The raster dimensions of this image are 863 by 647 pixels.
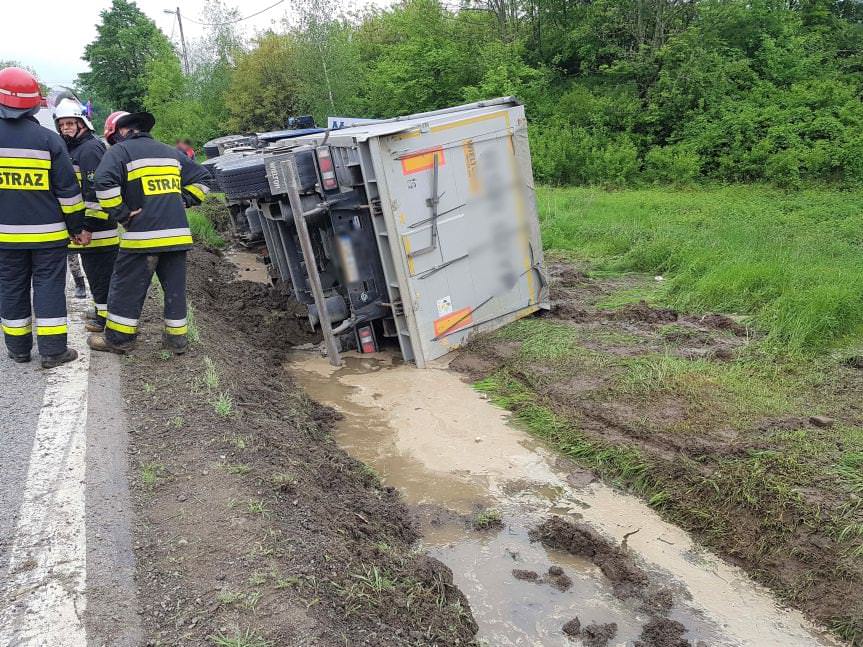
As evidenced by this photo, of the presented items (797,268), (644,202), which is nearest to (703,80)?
(644,202)

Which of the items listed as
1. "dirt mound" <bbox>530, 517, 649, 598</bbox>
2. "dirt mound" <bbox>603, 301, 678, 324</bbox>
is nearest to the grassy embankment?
"dirt mound" <bbox>603, 301, 678, 324</bbox>

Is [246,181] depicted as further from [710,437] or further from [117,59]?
[117,59]

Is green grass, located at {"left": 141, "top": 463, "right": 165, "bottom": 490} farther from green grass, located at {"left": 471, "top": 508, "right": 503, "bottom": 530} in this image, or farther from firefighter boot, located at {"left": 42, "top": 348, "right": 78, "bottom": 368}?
green grass, located at {"left": 471, "top": 508, "right": 503, "bottom": 530}

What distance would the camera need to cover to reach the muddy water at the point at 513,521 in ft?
10.2

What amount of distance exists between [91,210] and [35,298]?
84 cm

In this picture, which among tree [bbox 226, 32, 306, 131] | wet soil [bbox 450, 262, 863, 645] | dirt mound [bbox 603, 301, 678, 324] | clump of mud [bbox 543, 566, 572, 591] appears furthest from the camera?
tree [bbox 226, 32, 306, 131]

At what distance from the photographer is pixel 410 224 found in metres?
5.61

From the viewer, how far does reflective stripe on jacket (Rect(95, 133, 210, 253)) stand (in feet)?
14.3

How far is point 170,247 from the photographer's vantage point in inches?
179

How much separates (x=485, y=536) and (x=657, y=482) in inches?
43.4

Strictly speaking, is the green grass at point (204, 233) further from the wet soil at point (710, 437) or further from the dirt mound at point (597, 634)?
the dirt mound at point (597, 634)

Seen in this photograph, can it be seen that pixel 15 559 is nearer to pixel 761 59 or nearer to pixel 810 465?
Result: pixel 810 465

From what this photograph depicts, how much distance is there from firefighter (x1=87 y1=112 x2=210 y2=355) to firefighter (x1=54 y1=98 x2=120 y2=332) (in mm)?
403

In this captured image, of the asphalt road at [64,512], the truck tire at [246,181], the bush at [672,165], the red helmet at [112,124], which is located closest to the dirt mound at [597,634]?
the asphalt road at [64,512]
